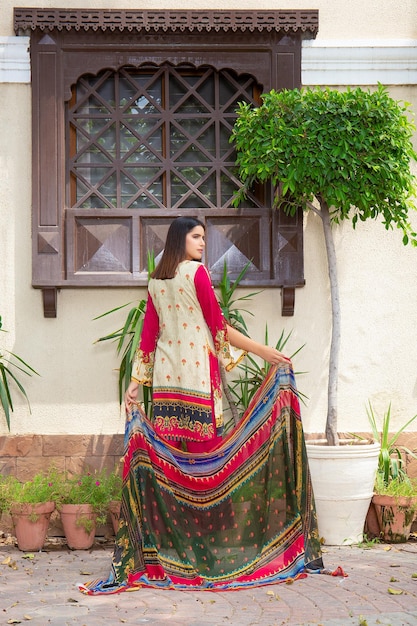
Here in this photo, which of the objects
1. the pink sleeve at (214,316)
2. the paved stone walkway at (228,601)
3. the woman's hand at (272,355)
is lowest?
Result: the paved stone walkway at (228,601)

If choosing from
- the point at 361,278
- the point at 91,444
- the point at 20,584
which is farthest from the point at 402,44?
the point at 20,584

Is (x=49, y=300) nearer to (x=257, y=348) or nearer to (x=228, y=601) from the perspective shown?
(x=257, y=348)

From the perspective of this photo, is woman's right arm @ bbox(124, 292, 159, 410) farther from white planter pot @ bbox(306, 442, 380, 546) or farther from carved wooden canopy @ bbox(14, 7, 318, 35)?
carved wooden canopy @ bbox(14, 7, 318, 35)

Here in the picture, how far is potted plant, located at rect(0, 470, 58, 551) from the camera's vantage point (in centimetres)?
571

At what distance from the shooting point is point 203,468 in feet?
15.8

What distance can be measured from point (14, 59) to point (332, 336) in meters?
2.93

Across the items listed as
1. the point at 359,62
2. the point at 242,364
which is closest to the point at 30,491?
the point at 242,364

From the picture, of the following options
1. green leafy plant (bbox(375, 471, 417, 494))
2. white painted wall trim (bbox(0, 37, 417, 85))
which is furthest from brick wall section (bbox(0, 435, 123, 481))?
white painted wall trim (bbox(0, 37, 417, 85))

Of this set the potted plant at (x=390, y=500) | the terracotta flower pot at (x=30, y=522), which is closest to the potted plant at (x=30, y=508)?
the terracotta flower pot at (x=30, y=522)

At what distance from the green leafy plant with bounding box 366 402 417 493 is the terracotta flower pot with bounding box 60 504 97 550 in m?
1.89

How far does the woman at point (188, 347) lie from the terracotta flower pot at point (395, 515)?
5.01 ft

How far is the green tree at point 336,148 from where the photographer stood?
18.7 feet

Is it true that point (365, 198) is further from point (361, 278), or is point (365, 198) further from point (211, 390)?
point (211, 390)

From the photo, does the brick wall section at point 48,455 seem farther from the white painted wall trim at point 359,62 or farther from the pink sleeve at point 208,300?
the white painted wall trim at point 359,62
